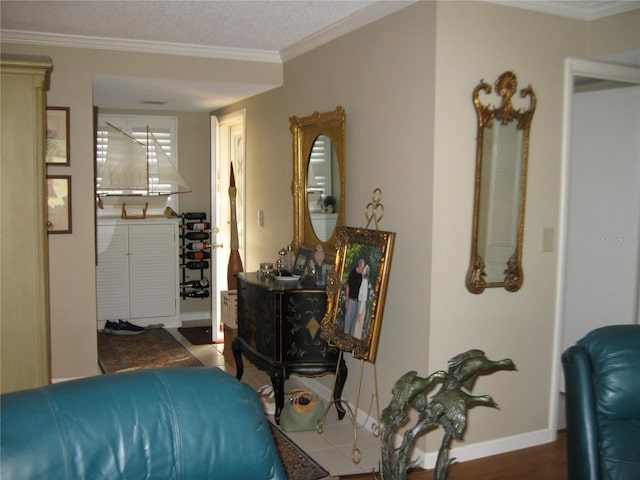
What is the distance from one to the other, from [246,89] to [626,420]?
382 cm

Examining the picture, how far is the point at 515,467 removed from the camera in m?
3.31

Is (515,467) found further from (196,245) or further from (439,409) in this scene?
(196,245)

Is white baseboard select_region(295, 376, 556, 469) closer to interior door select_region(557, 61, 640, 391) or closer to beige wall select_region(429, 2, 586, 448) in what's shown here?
beige wall select_region(429, 2, 586, 448)

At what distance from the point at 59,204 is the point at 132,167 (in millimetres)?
1904

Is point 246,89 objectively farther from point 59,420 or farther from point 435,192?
point 59,420

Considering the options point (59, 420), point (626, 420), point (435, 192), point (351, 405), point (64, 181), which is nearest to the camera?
point (59, 420)

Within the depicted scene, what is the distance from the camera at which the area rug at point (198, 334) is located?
5.96 metres

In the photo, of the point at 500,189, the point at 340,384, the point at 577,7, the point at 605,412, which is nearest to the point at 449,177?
the point at 500,189

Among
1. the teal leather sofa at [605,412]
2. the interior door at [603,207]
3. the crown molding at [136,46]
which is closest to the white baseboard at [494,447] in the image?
the interior door at [603,207]

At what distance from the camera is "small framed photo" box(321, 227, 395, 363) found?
3264 mm

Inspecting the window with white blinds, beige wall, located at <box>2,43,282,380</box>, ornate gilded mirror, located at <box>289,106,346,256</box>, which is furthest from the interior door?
the window with white blinds

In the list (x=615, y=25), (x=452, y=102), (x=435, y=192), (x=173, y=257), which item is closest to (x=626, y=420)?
(x=435, y=192)

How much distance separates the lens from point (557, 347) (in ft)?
11.9

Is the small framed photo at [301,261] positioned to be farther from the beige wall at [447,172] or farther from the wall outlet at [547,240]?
the wall outlet at [547,240]
